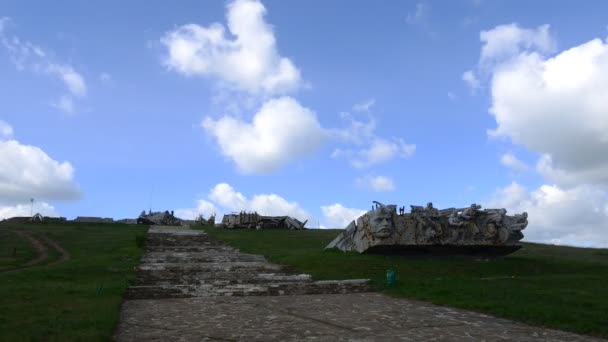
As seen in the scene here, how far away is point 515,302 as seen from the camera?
11.7 meters

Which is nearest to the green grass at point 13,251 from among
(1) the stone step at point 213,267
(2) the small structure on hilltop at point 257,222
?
(1) the stone step at point 213,267

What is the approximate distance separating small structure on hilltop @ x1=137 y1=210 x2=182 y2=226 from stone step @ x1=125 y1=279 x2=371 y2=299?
126 feet

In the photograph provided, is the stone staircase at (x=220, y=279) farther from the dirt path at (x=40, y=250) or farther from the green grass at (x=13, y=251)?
the green grass at (x=13, y=251)

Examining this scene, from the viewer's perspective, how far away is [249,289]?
47.5 ft

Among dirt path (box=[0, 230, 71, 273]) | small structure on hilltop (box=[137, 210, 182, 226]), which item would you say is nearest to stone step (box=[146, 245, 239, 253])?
dirt path (box=[0, 230, 71, 273])

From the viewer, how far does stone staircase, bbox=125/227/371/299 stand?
14195 millimetres

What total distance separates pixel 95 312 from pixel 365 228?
14.0m

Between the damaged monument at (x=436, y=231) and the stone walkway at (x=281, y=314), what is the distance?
5.31m

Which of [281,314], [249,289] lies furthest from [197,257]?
[281,314]

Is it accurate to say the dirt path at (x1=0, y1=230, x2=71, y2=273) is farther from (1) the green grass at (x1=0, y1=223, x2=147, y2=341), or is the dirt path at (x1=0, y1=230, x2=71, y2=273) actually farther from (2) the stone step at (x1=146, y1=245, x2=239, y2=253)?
(2) the stone step at (x1=146, y1=245, x2=239, y2=253)

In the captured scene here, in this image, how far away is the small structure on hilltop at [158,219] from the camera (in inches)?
2044

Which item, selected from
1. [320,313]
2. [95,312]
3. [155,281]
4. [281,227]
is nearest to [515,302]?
[320,313]

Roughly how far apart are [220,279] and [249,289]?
2.47m

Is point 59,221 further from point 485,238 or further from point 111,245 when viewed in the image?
point 485,238
